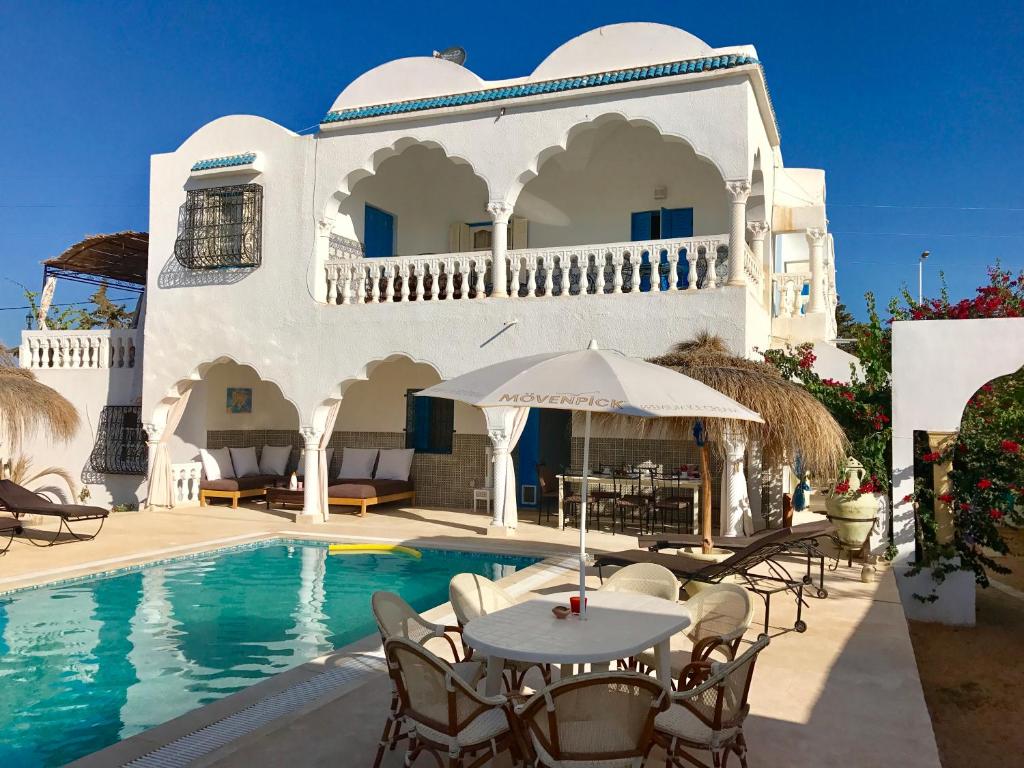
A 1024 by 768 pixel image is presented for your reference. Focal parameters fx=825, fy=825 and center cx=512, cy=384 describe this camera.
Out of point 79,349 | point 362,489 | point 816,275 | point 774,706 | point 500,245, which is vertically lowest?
point 774,706

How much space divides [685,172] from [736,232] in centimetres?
366

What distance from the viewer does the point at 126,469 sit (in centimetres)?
1605

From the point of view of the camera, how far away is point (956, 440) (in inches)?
295

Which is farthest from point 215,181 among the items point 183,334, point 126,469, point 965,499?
point 965,499

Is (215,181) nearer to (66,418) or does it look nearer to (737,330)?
(66,418)

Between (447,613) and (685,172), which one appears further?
(685,172)

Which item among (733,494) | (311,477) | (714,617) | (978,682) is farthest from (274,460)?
(978,682)

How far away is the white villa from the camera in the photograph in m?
11.6

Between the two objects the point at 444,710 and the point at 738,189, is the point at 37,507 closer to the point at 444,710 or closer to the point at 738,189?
the point at 444,710

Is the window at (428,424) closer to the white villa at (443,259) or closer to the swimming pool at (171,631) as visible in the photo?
the white villa at (443,259)

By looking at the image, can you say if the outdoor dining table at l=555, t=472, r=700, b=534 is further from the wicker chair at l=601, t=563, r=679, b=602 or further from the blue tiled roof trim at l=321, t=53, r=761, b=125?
the wicker chair at l=601, t=563, r=679, b=602

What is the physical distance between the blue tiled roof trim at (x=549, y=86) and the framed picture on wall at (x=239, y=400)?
242 inches

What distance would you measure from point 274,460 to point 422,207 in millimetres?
5889

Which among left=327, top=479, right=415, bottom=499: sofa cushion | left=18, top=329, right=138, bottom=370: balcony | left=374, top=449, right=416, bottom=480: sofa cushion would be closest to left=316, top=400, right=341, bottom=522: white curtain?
left=327, top=479, right=415, bottom=499: sofa cushion
